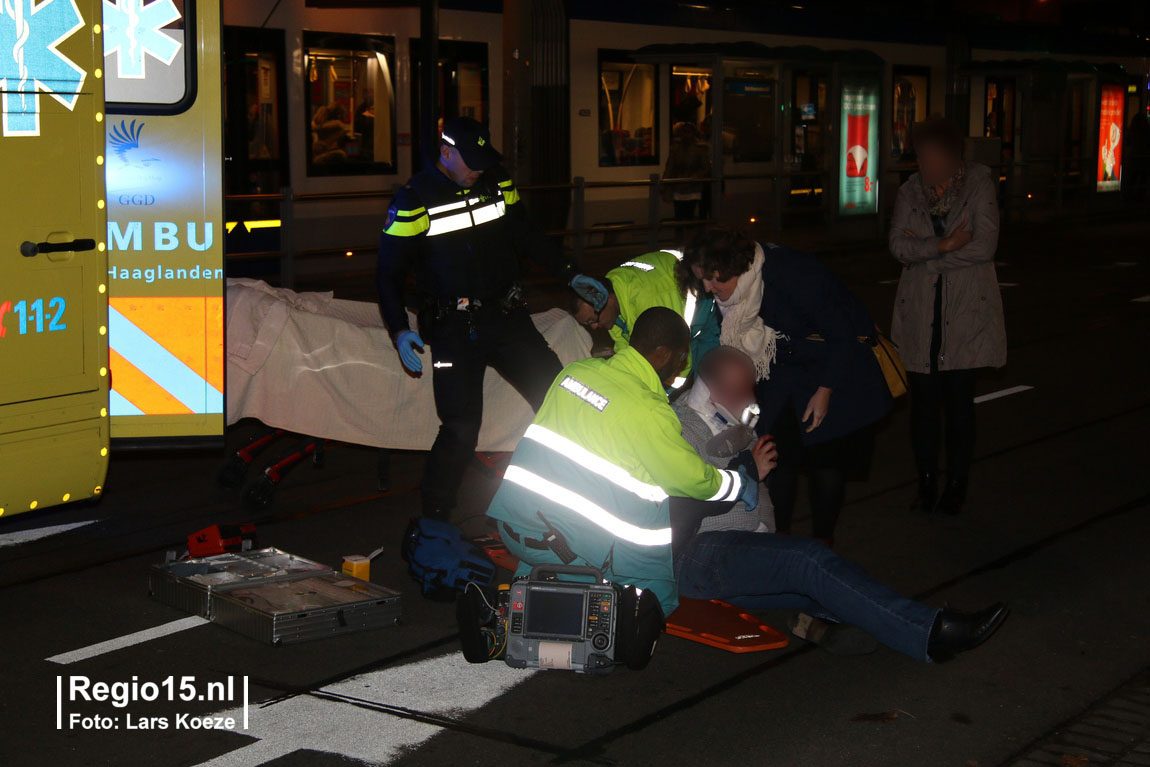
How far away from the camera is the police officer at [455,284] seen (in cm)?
616

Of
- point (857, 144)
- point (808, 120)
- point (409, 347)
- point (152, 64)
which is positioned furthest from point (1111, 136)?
point (152, 64)

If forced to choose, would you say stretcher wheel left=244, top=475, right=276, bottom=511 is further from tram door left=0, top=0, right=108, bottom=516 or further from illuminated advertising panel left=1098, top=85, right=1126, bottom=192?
illuminated advertising panel left=1098, top=85, right=1126, bottom=192

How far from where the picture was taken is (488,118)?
66.0 ft

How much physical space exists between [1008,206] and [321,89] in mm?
16449

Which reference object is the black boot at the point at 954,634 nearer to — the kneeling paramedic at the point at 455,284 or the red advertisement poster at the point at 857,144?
the kneeling paramedic at the point at 455,284

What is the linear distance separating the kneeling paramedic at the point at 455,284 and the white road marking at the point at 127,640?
4.27 feet

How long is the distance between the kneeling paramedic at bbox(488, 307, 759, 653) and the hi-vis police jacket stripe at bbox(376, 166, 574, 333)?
1577mm

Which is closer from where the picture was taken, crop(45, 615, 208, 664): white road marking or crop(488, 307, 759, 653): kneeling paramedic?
crop(488, 307, 759, 653): kneeling paramedic

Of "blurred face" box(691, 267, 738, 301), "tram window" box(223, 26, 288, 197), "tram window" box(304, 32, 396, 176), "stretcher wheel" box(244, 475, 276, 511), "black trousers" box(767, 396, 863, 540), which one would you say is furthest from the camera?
"tram window" box(304, 32, 396, 176)

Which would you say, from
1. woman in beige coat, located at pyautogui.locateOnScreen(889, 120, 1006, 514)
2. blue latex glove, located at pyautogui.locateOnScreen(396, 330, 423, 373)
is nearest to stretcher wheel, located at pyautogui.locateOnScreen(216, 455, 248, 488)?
blue latex glove, located at pyautogui.locateOnScreen(396, 330, 423, 373)

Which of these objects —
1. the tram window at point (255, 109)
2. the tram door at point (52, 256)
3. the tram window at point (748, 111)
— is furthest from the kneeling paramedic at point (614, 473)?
the tram window at point (748, 111)

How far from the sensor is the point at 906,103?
29047mm

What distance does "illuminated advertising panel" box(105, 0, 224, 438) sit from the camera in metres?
6.14

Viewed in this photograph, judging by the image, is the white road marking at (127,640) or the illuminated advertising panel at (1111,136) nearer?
the white road marking at (127,640)
